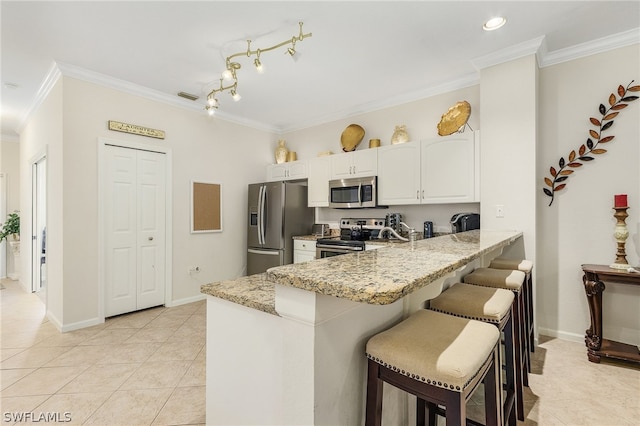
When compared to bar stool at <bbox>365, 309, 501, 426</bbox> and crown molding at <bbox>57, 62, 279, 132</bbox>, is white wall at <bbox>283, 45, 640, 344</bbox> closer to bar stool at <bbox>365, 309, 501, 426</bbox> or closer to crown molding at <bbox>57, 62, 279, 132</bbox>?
bar stool at <bbox>365, 309, 501, 426</bbox>

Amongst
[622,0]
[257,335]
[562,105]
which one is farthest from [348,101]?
[257,335]

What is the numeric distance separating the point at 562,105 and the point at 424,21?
5.32 feet

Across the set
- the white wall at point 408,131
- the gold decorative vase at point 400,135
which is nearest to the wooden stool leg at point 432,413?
the white wall at point 408,131

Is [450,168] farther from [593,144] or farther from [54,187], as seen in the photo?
[54,187]

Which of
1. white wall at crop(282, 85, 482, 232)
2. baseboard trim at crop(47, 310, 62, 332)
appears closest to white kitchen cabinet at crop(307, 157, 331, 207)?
white wall at crop(282, 85, 482, 232)

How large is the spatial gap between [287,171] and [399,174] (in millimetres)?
1904

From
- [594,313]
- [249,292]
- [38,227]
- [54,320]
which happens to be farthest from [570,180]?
[38,227]

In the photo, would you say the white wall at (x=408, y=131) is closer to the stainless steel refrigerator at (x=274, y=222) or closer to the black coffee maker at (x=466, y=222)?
the black coffee maker at (x=466, y=222)

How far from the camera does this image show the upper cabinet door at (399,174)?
11.4 ft

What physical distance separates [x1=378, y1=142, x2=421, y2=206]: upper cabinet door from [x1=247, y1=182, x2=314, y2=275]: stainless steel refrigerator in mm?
1303

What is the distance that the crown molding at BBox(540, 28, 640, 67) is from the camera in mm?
2525

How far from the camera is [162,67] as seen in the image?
3068 millimetres

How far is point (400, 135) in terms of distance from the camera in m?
3.74

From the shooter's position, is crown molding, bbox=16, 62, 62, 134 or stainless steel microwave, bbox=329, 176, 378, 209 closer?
crown molding, bbox=16, 62, 62, 134
